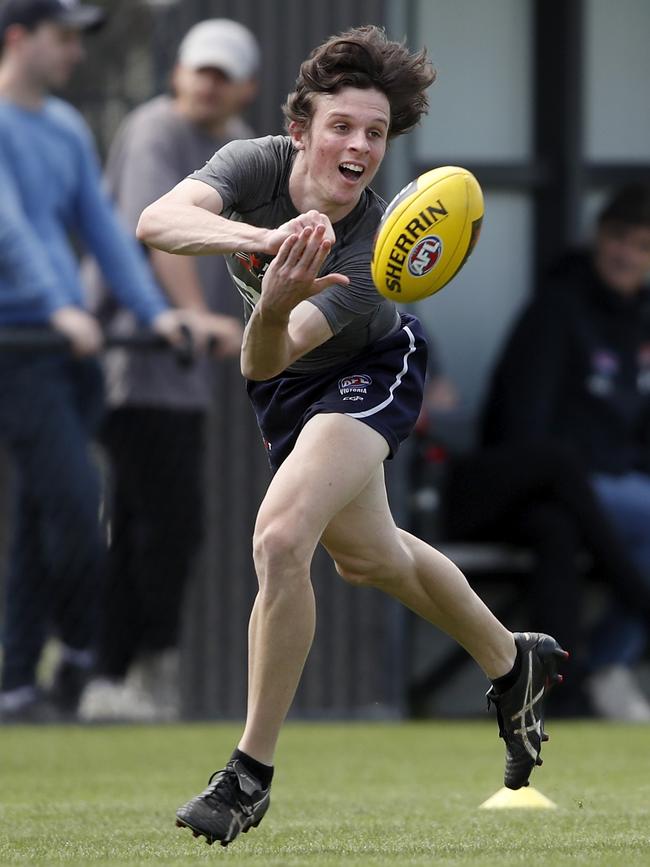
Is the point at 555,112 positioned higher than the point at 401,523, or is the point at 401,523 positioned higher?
the point at 555,112

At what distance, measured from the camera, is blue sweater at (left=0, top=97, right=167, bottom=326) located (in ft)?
23.1

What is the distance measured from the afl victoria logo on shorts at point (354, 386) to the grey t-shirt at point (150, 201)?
116 inches

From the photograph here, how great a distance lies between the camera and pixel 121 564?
24.8 ft

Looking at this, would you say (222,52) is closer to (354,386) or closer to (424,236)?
(354,386)

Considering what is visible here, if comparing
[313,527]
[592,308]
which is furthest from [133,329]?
[313,527]

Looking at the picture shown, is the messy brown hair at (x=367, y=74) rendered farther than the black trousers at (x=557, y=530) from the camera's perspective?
No

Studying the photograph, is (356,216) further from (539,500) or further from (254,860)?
(539,500)

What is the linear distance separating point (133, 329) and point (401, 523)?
140 cm

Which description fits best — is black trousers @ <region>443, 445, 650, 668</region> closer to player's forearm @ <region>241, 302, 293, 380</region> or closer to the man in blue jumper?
the man in blue jumper

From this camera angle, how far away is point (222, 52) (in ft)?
24.2

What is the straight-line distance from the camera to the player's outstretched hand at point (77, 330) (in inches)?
273

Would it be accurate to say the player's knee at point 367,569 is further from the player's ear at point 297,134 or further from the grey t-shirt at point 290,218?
the player's ear at point 297,134

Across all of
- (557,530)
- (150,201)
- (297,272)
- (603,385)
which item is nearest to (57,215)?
(150,201)

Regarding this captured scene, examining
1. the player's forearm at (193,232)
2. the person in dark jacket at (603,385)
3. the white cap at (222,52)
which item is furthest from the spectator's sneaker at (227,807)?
the person in dark jacket at (603,385)
